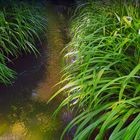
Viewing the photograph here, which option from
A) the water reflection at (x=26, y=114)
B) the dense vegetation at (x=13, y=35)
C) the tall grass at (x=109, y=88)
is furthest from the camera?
the dense vegetation at (x=13, y=35)

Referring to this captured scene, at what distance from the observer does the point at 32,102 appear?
395 cm

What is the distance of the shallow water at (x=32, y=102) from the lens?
3.31 metres

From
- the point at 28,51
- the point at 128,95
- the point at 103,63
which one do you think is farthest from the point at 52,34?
the point at 128,95

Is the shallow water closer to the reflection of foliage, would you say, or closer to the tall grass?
the reflection of foliage

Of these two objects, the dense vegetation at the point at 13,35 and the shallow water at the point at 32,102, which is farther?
the dense vegetation at the point at 13,35

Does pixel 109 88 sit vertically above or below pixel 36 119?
above

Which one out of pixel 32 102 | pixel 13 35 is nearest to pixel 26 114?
pixel 32 102

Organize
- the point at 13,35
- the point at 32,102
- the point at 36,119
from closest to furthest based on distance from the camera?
the point at 36,119, the point at 32,102, the point at 13,35

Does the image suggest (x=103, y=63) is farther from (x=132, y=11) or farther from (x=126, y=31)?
(x=132, y=11)

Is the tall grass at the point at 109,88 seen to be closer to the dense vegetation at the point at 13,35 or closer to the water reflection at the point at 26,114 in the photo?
the water reflection at the point at 26,114

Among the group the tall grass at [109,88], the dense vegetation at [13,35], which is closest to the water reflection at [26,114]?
the dense vegetation at [13,35]

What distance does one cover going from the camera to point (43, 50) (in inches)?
243

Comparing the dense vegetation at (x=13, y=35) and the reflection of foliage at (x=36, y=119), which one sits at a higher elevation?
the dense vegetation at (x=13, y=35)

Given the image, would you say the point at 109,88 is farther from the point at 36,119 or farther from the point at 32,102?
the point at 32,102
